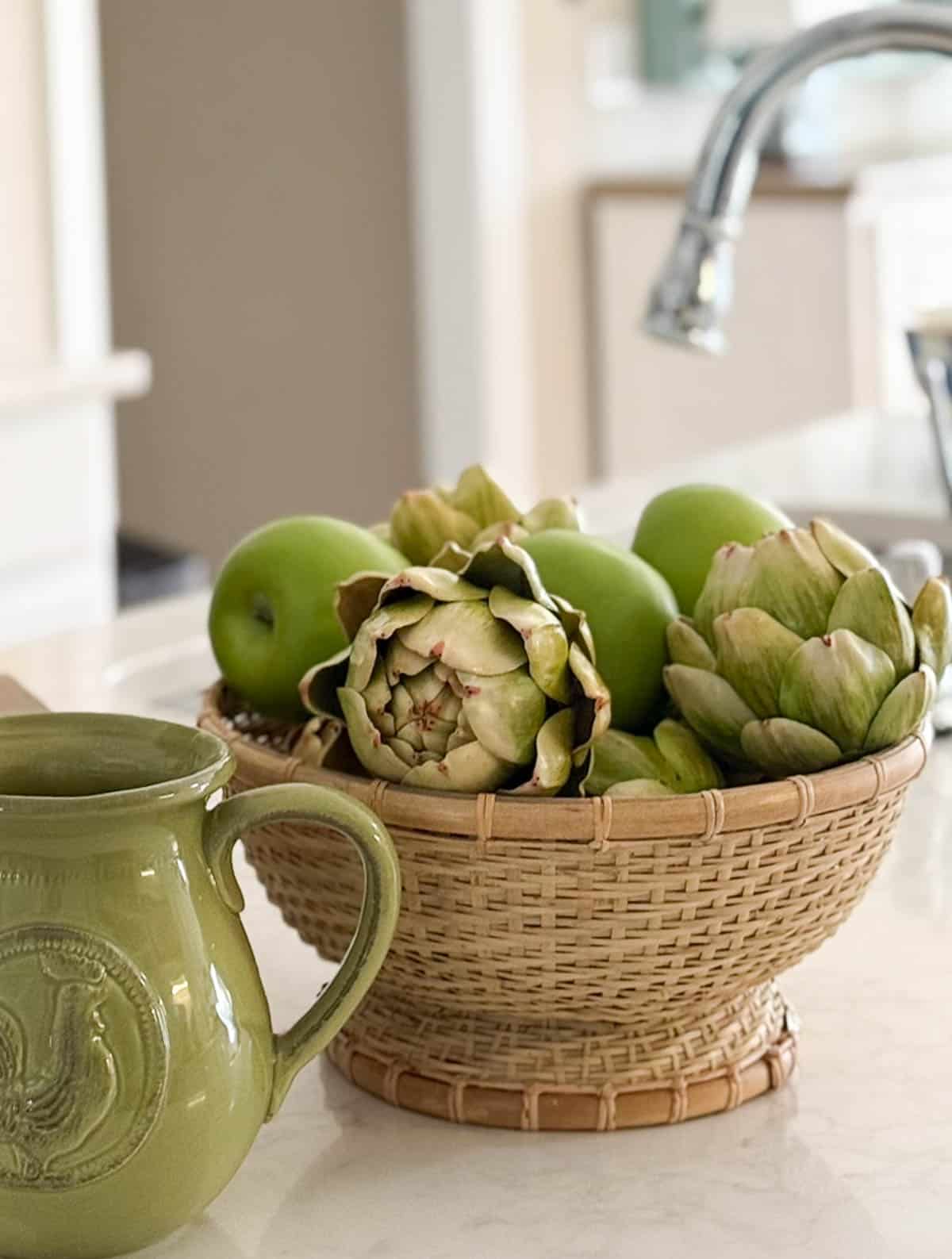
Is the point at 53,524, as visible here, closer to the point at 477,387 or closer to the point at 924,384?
the point at 924,384

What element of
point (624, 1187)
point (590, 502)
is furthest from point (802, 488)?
point (624, 1187)

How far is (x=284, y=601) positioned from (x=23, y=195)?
177 centimetres

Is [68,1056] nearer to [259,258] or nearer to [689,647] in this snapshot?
[689,647]

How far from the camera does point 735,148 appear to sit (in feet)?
3.50

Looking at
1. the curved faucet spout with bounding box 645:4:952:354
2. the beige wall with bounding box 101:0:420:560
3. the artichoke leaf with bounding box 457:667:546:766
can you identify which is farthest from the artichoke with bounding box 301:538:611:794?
the beige wall with bounding box 101:0:420:560

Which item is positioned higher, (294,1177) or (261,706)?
(261,706)

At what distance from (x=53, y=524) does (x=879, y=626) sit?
1.88 meters

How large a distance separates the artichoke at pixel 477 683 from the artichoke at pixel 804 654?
0.06 metres

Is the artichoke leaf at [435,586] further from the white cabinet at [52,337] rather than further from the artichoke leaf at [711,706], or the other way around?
the white cabinet at [52,337]

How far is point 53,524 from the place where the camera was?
2.39 metres

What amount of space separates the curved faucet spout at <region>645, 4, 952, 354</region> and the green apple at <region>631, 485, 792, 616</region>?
0.34 m

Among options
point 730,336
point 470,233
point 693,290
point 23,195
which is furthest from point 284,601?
point 730,336

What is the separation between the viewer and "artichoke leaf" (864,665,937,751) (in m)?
0.63

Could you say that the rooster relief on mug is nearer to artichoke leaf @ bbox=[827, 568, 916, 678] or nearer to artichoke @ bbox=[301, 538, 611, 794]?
artichoke @ bbox=[301, 538, 611, 794]
